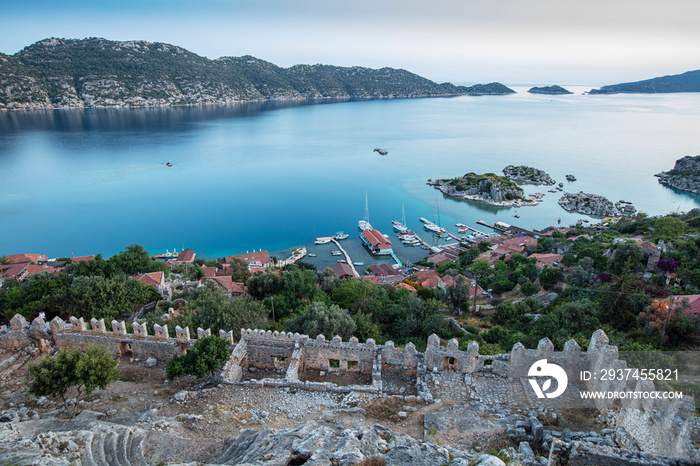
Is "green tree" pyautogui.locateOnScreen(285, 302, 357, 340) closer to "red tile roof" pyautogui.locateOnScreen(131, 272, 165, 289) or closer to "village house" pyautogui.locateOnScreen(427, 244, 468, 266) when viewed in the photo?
"red tile roof" pyautogui.locateOnScreen(131, 272, 165, 289)

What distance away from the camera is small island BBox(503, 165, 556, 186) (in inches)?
3472

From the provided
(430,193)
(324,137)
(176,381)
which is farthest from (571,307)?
(324,137)

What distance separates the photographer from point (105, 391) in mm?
13492

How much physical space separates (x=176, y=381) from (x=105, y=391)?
226 cm

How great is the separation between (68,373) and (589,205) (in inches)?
3140

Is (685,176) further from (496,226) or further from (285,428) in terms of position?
(285,428)

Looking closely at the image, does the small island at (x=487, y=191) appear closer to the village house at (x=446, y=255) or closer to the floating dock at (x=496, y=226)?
the floating dock at (x=496, y=226)

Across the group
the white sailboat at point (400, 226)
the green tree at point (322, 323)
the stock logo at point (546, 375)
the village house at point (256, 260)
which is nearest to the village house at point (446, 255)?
the white sailboat at point (400, 226)

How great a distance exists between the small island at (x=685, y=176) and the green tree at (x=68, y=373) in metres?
103

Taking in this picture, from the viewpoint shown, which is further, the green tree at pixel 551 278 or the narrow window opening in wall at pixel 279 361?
the green tree at pixel 551 278

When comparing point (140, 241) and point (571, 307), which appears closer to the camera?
point (571, 307)

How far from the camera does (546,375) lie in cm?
1273

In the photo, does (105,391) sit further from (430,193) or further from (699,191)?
(699,191)

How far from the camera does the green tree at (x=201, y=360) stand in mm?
13242
